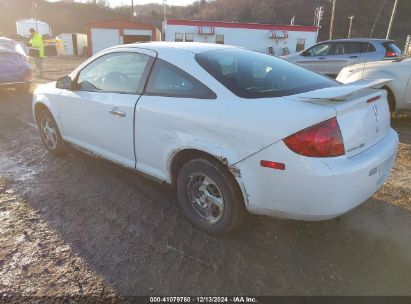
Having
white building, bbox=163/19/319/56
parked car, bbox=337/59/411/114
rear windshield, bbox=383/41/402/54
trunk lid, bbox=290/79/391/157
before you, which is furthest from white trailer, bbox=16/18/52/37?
trunk lid, bbox=290/79/391/157

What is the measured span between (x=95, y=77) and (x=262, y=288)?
2.85 meters

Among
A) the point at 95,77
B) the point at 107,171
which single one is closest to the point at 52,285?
the point at 107,171

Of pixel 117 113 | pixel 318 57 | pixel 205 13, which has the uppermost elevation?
pixel 205 13

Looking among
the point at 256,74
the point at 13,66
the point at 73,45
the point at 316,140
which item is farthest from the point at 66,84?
the point at 73,45

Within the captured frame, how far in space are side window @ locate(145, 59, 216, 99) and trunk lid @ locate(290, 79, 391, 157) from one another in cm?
76

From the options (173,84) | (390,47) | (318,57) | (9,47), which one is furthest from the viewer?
(318,57)

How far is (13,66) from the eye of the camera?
907 centimetres

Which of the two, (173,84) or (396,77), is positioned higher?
(173,84)

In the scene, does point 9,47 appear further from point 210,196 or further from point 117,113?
point 210,196

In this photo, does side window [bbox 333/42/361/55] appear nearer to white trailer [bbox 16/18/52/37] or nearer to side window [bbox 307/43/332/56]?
side window [bbox 307/43/332/56]

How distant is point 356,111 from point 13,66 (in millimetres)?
9125

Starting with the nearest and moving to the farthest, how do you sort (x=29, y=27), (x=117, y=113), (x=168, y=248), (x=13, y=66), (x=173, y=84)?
(x=168, y=248) < (x=173, y=84) < (x=117, y=113) < (x=13, y=66) < (x=29, y=27)

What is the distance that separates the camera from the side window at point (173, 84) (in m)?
2.86

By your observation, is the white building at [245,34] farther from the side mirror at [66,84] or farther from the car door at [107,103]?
the car door at [107,103]
